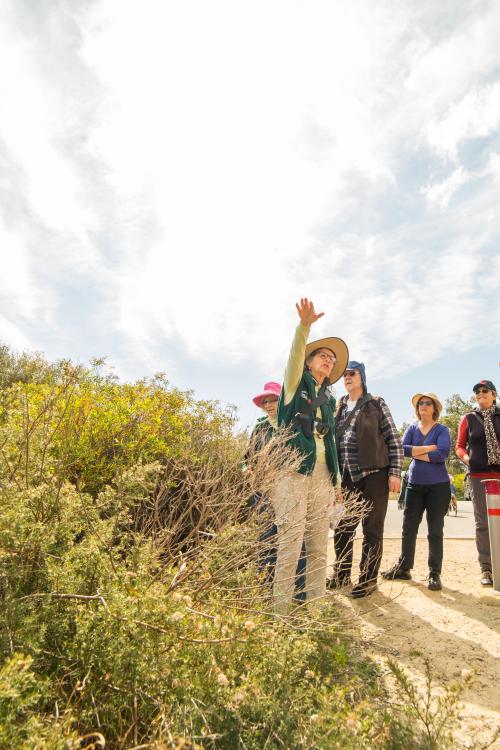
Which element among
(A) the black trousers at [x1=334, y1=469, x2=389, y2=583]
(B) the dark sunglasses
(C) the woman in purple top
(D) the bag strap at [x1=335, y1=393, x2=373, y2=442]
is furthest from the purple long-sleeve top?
(B) the dark sunglasses

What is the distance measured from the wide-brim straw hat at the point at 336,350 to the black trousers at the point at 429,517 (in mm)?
1561

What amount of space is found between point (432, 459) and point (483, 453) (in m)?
0.77

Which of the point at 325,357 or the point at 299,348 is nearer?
the point at 299,348

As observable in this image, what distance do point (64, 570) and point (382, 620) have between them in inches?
111

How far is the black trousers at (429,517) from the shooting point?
4570 millimetres

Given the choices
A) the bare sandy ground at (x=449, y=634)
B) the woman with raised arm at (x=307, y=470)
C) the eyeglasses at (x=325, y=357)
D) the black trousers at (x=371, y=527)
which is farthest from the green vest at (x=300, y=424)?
the bare sandy ground at (x=449, y=634)

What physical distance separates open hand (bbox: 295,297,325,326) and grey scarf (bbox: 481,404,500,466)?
2.98 metres

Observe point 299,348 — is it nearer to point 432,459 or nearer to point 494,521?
point 432,459

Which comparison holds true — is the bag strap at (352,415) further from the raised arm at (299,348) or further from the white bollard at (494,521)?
the white bollard at (494,521)

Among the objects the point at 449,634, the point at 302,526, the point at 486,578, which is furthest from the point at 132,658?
the point at 486,578

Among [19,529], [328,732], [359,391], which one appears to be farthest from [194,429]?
[328,732]

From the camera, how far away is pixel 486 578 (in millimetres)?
4809

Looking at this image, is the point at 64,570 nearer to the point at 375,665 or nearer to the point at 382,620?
the point at 375,665

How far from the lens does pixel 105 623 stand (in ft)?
5.53
